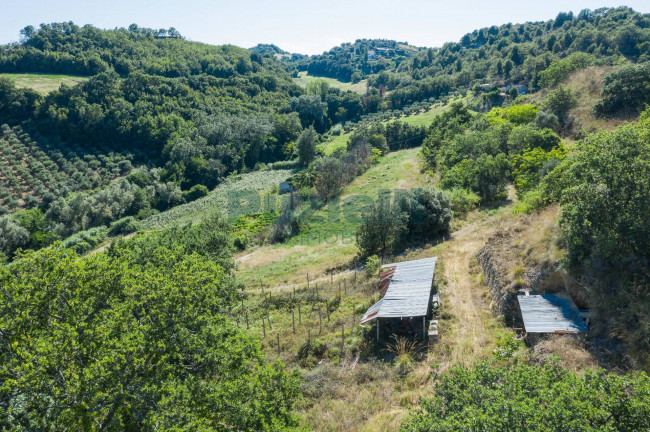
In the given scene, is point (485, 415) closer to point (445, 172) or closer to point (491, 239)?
point (491, 239)

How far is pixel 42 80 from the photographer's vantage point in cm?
10912

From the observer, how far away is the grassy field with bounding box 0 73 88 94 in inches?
4097

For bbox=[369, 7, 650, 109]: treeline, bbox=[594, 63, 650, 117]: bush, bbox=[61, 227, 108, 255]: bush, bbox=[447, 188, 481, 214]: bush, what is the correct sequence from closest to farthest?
bbox=[447, 188, 481, 214]: bush → bbox=[594, 63, 650, 117]: bush → bbox=[61, 227, 108, 255]: bush → bbox=[369, 7, 650, 109]: treeline

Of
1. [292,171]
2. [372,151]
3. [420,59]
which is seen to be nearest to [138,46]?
[292,171]

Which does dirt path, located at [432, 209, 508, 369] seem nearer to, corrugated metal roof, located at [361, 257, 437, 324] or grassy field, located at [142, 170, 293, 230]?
corrugated metal roof, located at [361, 257, 437, 324]

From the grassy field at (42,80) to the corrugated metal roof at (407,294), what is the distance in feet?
398

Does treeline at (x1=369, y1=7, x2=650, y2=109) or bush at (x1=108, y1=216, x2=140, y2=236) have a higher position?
treeline at (x1=369, y1=7, x2=650, y2=109)

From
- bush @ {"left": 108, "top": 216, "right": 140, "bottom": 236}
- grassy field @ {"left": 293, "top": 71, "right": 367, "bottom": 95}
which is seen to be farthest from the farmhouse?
grassy field @ {"left": 293, "top": 71, "right": 367, "bottom": 95}

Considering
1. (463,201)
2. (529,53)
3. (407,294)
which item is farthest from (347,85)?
(407,294)

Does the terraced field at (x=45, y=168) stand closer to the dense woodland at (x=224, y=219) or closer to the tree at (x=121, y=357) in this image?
the dense woodland at (x=224, y=219)

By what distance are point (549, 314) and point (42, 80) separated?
462 feet

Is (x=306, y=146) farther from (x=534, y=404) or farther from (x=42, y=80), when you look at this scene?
(x=42, y=80)

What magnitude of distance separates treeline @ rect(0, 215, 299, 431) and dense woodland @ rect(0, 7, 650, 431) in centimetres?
8

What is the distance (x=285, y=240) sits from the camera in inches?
1957
